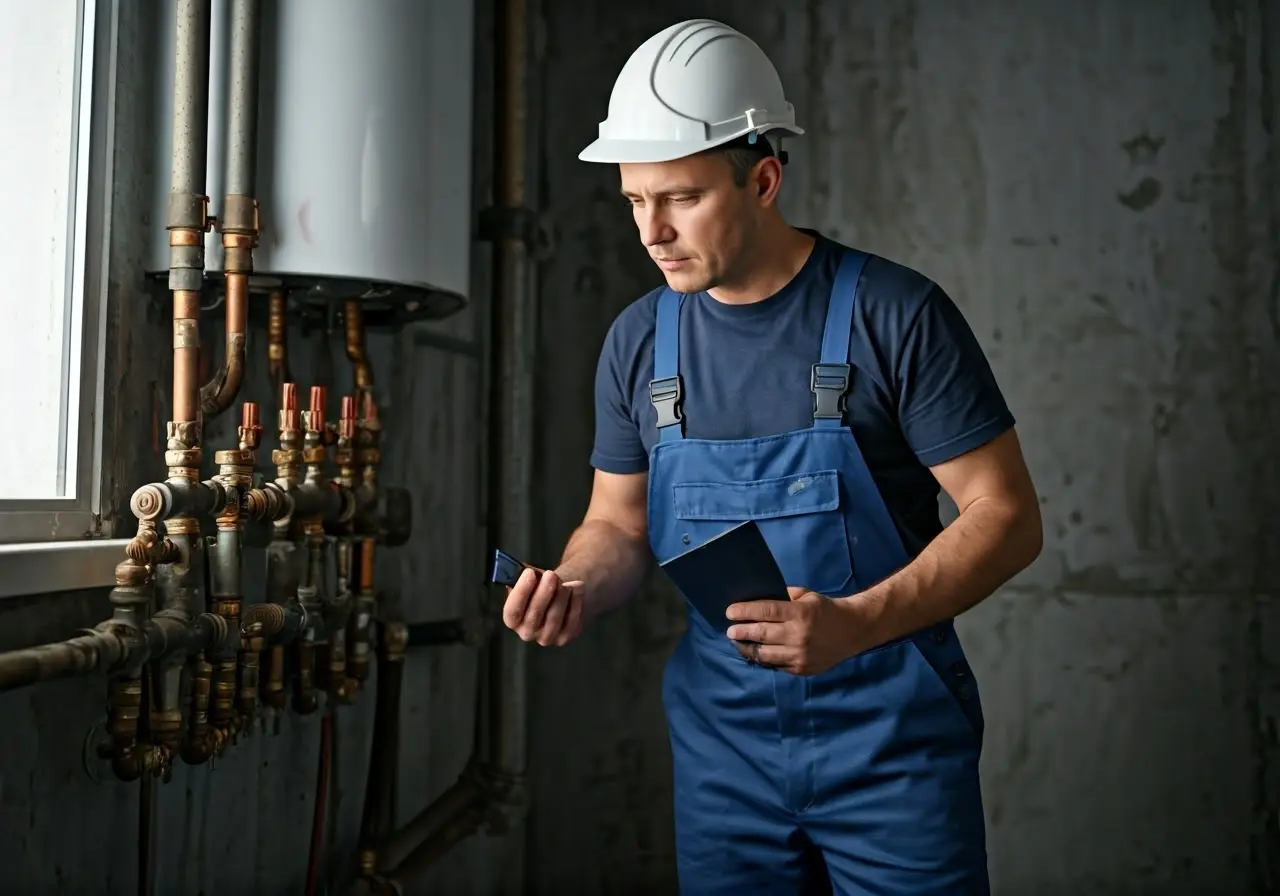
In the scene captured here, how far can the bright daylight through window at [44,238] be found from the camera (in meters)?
1.28

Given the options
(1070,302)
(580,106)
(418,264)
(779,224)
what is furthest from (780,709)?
(580,106)

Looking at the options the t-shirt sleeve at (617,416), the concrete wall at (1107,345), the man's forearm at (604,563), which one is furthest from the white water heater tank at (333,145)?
the concrete wall at (1107,345)

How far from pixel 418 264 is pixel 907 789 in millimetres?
836

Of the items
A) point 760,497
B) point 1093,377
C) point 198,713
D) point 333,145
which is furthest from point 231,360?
point 1093,377

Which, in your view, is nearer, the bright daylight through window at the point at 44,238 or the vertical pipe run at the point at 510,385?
the bright daylight through window at the point at 44,238

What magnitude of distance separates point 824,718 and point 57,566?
31.4 inches

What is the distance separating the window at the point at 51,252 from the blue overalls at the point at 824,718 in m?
0.63

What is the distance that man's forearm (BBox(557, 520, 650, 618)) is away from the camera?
1.49 m

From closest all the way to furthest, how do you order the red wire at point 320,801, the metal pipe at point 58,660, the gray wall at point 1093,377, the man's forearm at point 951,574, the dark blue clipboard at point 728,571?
the metal pipe at point 58,660, the dark blue clipboard at point 728,571, the man's forearm at point 951,574, the red wire at point 320,801, the gray wall at point 1093,377

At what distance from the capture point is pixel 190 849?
147 centimetres

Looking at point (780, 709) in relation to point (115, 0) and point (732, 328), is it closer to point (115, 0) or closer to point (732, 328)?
point (732, 328)

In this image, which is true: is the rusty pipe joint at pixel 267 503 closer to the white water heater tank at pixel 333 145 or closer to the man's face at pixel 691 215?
the white water heater tank at pixel 333 145

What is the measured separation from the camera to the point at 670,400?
57.4 inches

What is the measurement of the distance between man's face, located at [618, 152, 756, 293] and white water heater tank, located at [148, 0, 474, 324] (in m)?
0.29
